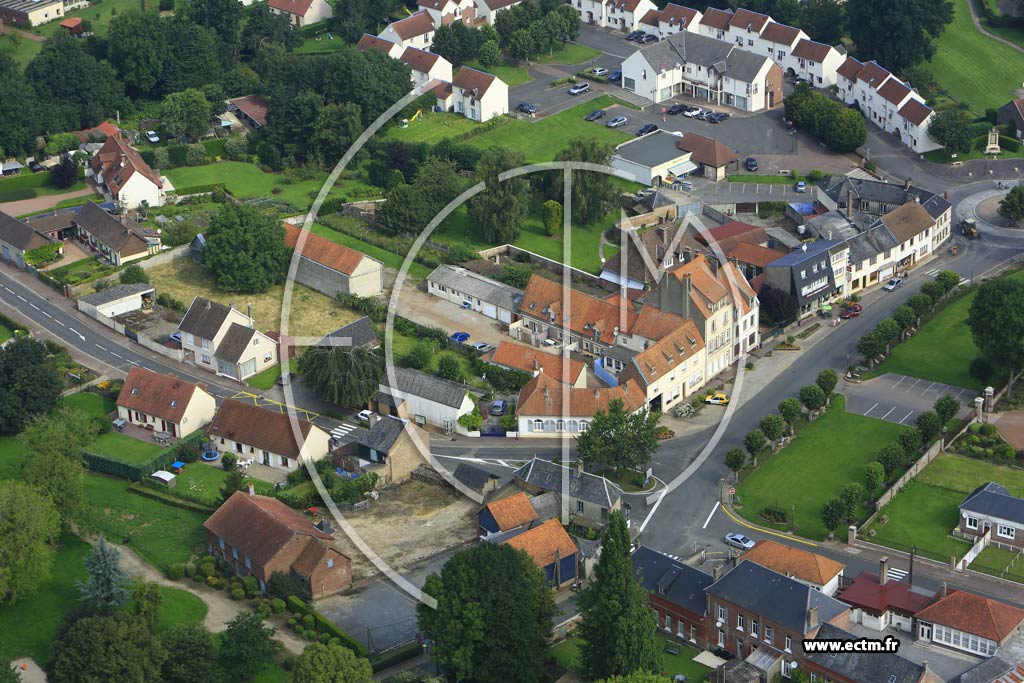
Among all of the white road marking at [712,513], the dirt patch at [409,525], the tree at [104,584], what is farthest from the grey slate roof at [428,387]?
the tree at [104,584]

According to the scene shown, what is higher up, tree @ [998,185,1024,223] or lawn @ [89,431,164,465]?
tree @ [998,185,1024,223]

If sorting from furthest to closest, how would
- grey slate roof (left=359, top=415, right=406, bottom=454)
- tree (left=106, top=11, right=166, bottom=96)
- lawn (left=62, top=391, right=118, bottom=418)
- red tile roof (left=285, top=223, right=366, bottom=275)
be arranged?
tree (left=106, top=11, right=166, bottom=96) < red tile roof (left=285, top=223, right=366, bottom=275) < lawn (left=62, top=391, right=118, bottom=418) < grey slate roof (left=359, top=415, right=406, bottom=454)

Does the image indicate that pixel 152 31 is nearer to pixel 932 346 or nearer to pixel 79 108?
pixel 79 108

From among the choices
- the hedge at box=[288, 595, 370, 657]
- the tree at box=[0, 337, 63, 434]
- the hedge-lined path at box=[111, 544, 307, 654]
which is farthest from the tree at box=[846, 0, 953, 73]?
the hedge-lined path at box=[111, 544, 307, 654]

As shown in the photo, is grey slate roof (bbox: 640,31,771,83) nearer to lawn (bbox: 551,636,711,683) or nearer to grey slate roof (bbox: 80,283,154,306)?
grey slate roof (bbox: 80,283,154,306)

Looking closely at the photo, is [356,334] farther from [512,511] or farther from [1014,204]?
[1014,204]

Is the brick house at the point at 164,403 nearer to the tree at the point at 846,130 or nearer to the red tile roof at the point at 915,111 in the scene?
the tree at the point at 846,130

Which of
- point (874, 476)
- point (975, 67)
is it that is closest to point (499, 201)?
point (874, 476)
